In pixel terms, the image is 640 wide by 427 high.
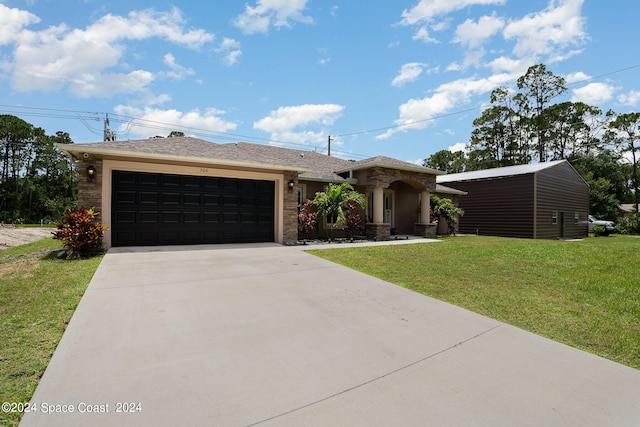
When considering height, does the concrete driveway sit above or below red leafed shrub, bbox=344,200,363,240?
below

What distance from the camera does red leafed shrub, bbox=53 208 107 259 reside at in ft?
24.1

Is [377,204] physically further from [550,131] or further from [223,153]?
[550,131]

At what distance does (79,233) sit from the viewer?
740 cm

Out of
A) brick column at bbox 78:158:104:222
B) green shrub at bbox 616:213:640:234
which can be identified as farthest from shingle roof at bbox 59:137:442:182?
green shrub at bbox 616:213:640:234

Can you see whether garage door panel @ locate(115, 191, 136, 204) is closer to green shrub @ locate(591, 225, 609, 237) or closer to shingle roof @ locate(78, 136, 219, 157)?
shingle roof @ locate(78, 136, 219, 157)

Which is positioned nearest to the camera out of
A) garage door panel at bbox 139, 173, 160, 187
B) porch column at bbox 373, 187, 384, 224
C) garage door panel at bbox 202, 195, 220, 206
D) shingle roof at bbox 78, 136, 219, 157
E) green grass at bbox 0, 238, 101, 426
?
green grass at bbox 0, 238, 101, 426

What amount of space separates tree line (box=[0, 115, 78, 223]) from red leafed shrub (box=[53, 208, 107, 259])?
29632 millimetres

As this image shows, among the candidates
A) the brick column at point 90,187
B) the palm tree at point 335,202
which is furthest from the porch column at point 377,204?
the brick column at point 90,187

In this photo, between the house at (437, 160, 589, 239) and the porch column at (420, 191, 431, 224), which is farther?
the house at (437, 160, 589, 239)

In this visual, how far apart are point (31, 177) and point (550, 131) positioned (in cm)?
5772

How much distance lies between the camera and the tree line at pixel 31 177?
32094mm

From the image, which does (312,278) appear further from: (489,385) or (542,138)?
(542,138)

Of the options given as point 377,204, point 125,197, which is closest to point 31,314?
point 125,197

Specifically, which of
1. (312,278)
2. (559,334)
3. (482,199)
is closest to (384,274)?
(312,278)
